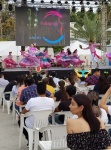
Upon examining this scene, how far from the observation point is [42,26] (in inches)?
963

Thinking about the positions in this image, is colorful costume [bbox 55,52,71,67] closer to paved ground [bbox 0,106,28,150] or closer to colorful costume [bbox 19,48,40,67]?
colorful costume [bbox 19,48,40,67]

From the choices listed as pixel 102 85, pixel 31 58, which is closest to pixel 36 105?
pixel 102 85

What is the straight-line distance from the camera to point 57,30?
970 inches

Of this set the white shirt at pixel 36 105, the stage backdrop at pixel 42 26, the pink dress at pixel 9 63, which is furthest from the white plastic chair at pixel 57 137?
the stage backdrop at pixel 42 26

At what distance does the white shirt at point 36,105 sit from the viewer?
6215 millimetres

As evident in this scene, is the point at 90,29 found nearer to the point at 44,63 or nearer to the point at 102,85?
the point at 44,63

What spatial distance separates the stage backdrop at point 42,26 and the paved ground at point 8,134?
14265 millimetres

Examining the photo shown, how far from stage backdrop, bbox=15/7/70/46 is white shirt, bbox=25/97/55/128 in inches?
711

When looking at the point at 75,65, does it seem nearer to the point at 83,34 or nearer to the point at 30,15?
the point at 30,15

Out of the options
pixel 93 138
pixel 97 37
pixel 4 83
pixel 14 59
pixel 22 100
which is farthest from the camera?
pixel 97 37

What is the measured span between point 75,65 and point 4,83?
36.6 ft

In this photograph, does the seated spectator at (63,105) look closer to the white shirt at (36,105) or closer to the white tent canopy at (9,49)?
the white shirt at (36,105)

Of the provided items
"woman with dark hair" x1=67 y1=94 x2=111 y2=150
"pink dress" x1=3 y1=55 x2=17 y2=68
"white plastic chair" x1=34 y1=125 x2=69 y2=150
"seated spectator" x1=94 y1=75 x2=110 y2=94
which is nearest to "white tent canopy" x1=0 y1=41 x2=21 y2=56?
"pink dress" x1=3 y1=55 x2=17 y2=68

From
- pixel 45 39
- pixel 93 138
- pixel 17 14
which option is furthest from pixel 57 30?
pixel 93 138
